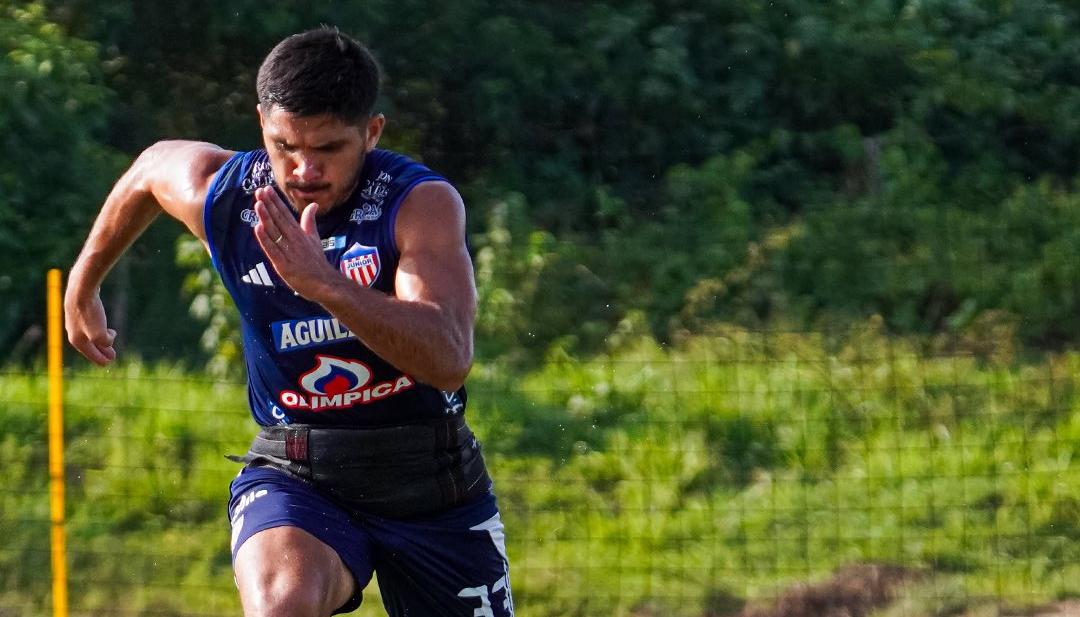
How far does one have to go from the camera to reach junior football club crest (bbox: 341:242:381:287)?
3549 millimetres

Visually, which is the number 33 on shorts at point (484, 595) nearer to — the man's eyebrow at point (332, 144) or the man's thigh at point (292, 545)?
the man's thigh at point (292, 545)

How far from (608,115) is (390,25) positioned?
1.51 m

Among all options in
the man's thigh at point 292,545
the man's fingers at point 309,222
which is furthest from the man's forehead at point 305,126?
the man's thigh at point 292,545

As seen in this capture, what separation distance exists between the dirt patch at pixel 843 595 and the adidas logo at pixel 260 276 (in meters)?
3.56

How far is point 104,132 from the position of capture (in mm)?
9828

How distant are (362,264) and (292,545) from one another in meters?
0.64

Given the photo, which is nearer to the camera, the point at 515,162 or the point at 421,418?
the point at 421,418

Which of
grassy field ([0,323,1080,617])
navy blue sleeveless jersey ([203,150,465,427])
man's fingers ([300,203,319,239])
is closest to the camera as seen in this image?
man's fingers ([300,203,319,239])

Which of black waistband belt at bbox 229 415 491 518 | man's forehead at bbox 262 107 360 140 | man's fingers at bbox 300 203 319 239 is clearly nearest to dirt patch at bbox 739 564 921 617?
black waistband belt at bbox 229 415 491 518

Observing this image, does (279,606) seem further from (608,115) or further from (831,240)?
(608,115)

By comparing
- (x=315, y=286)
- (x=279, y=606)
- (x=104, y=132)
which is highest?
(x=315, y=286)

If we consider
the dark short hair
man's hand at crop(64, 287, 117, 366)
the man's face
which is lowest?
man's hand at crop(64, 287, 117, 366)

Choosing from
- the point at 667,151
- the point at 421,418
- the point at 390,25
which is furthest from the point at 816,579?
the point at 390,25

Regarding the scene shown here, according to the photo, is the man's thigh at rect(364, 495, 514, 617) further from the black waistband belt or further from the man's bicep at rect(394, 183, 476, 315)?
the man's bicep at rect(394, 183, 476, 315)
